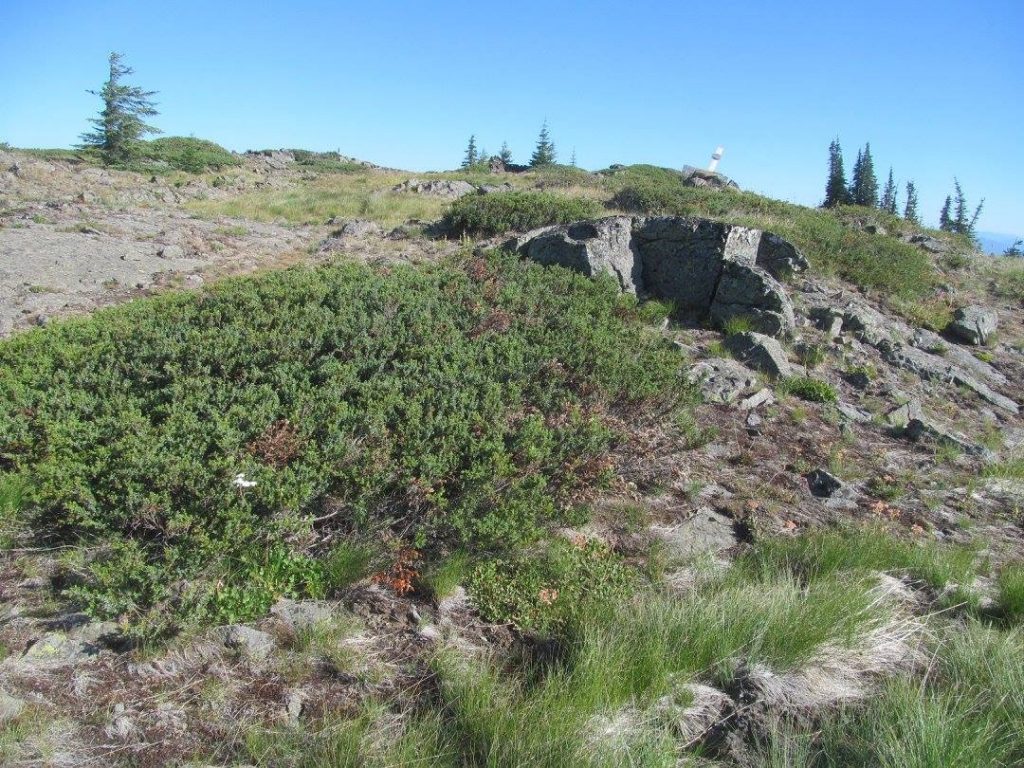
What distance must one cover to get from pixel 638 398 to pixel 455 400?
70.5 inches

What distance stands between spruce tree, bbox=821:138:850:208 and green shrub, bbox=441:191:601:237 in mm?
48048

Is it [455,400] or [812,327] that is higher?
[812,327]

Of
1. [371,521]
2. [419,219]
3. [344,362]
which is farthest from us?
[419,219]

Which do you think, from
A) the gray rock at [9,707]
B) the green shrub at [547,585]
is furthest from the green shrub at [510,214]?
the gray rock at [9,707]

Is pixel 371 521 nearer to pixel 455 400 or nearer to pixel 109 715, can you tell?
pixel 455 400

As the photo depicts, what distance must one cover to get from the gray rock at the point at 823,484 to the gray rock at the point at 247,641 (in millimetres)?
4843

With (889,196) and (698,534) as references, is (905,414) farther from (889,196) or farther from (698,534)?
(889,196)

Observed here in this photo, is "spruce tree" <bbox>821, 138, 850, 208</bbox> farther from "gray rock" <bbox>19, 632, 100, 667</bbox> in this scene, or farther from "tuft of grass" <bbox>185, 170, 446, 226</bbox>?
"gray rock" <bbox>19, 632, 100, 667</bbox>

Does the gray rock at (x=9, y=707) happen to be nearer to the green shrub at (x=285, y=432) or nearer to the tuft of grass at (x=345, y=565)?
the green shrub at (x=285, y=432)

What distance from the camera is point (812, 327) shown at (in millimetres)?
10234

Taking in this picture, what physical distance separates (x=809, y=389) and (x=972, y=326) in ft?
20.2

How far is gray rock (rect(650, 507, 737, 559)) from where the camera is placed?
4.70 meters

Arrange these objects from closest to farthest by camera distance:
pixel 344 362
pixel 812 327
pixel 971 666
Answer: pixel 971 666, pixel 344 362, pixel 812 327

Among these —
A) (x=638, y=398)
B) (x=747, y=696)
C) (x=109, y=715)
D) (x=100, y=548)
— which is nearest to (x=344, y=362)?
(x=100, y=548)
